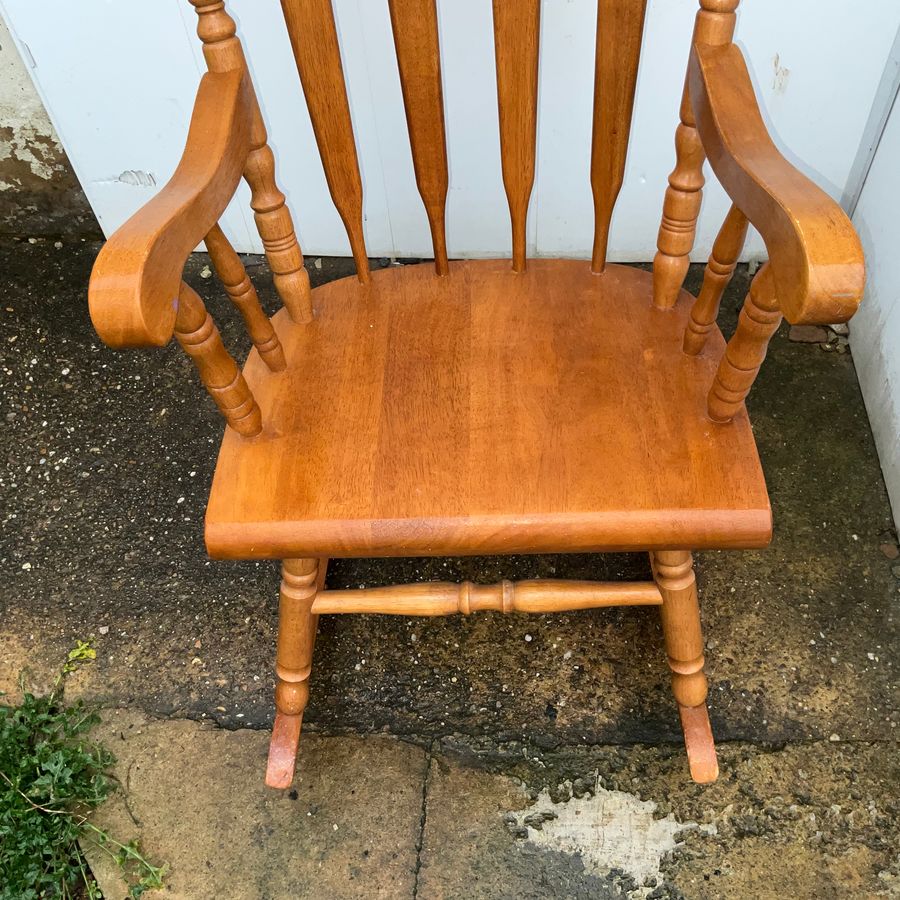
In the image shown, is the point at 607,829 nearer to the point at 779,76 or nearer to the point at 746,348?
the point at 746,348

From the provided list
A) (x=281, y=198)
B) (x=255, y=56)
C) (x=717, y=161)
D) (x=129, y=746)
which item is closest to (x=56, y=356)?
(x=255, y=56)

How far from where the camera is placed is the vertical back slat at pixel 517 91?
916mm

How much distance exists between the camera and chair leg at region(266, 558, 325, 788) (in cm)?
109

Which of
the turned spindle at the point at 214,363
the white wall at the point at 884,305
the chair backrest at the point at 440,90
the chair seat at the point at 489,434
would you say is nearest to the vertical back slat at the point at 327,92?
the chair backrest at the point at 440,90

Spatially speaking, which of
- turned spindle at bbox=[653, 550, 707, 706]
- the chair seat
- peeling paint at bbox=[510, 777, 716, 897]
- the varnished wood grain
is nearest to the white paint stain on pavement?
peeling paint at bbox=[510, 777, 716, 897]

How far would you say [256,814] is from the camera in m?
1.19

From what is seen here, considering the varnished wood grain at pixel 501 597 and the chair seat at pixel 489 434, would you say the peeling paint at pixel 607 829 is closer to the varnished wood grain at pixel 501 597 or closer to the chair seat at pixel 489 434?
the varnished wood grain at pixel 501 597

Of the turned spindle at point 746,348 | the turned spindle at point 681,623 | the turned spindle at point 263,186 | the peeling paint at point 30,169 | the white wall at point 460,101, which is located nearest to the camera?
the turned spindle at point 746,348

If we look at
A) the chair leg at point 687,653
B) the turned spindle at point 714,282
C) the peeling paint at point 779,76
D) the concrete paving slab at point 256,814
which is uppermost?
the turned spindle at point 714,282

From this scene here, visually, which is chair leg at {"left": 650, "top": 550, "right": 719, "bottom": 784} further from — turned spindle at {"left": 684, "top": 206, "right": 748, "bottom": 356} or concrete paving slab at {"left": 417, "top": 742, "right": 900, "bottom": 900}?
turned spindle at {"left": 684, "top": 206, "right": 748, "bottom": 356}

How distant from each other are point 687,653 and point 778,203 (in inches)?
25.3

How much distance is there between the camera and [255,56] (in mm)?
1466

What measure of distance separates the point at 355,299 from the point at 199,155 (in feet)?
1.01

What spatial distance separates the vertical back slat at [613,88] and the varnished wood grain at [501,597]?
462 millimetres
